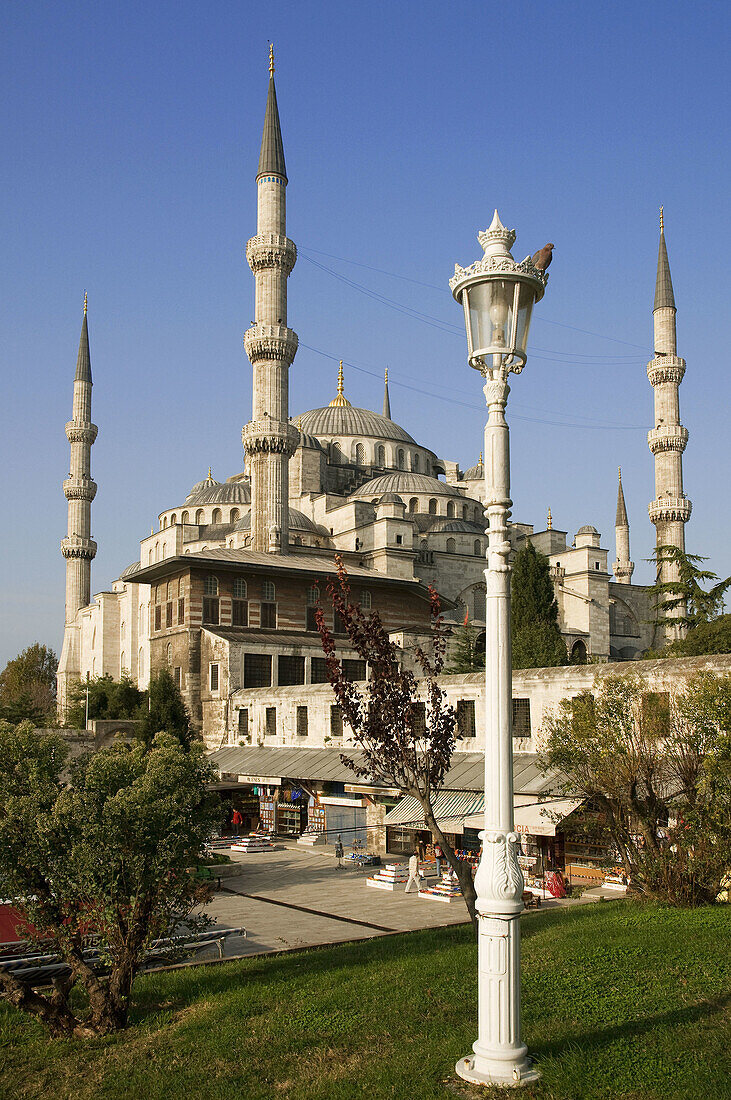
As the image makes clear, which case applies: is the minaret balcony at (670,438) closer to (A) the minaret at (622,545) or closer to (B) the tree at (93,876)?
(A) the minaret at (622,545)

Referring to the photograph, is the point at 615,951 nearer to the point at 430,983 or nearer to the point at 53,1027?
the point at 430,983

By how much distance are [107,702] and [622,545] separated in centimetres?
3115

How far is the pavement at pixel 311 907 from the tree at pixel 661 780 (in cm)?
211

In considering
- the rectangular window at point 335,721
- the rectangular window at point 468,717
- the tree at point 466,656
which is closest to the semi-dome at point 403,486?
the tree at point 466,656

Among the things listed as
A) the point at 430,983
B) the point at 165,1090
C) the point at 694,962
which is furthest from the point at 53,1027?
the point at 694,962

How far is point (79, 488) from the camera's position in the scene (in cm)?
4769

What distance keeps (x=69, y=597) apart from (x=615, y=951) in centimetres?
4728

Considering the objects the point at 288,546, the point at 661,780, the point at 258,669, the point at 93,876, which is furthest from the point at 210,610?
the point at 93,876

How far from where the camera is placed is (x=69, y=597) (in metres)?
51.5

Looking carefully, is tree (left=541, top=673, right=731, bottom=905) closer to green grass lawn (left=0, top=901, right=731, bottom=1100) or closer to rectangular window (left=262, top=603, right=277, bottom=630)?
green grass lawn (left=0, top=901, right=731, bottom=1100)

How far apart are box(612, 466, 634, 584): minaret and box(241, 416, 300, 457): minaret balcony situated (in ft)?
82.3

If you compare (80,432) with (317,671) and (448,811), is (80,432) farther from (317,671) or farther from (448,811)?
(448,811)

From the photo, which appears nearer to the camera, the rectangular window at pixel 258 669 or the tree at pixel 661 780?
the tree at pixel 661 780

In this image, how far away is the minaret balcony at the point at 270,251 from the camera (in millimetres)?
34281
